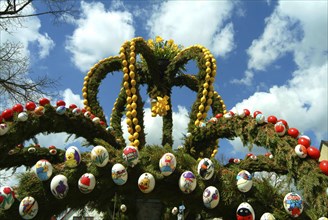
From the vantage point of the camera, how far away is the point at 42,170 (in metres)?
5.12

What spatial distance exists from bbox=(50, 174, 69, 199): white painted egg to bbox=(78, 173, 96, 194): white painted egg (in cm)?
19

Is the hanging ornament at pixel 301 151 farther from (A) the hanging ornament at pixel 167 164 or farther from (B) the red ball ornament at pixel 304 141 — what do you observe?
(A) the hanging ornament at pixel 167 164

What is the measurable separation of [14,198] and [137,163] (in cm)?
168

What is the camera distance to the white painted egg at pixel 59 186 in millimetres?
5055

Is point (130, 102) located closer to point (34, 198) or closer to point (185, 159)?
point (185, 159)

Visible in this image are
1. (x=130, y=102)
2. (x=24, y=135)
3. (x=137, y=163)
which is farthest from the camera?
(x=130, y=102)

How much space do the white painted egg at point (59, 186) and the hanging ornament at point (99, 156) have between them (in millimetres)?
462

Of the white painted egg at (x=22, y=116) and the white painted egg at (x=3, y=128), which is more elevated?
the white painted egg at (x=22, y=116)

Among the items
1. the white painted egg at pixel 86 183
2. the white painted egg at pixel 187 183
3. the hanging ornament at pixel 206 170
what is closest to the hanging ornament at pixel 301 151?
the hanging ornament at pixel 206 170

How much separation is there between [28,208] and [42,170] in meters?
0.50

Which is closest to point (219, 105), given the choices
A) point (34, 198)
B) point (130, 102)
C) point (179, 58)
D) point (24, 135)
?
point (179, 58)

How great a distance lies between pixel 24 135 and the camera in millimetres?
6332

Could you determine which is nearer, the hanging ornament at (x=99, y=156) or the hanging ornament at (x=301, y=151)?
the hanging ornament at (x=99, y=156)

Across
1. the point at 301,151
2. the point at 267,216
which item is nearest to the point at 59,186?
the point at 267,216
